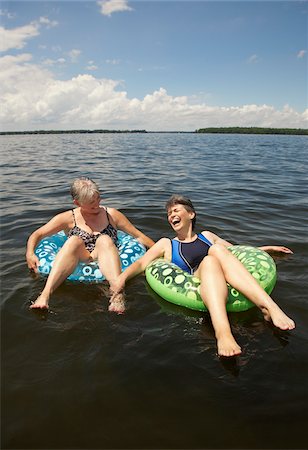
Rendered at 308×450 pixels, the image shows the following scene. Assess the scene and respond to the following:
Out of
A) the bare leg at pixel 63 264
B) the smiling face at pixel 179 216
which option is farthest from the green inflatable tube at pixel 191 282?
the bare leg at pixel 63 264

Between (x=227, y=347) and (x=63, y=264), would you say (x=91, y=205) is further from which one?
(x=227, y=347)

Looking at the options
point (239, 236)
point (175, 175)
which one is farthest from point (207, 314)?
point (175, 175)

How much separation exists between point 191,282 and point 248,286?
669 millimetres

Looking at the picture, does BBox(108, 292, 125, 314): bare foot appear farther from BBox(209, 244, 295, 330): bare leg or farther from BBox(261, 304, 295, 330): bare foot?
BBox(261, 304, 295, 330): bare foot

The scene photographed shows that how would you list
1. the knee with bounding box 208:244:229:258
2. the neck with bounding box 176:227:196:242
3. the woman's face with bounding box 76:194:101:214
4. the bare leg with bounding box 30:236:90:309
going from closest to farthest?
the knee with bounding box 208:244:229:258 → the bare leg with bounding box 30:236:90:309 → the neck with bounding box 176:227:196:242 → the woman's face with bounding box 76:194:101:214

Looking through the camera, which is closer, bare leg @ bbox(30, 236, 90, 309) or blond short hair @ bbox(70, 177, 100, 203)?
bare leg @ bbox(30, 236, 90, 309)

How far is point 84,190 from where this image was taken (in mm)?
4699

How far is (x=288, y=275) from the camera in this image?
517cm

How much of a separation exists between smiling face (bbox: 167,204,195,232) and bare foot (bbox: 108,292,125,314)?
44.3 inches

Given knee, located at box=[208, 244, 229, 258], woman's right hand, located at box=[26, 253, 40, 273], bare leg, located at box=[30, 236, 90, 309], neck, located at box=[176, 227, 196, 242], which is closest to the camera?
Answer: knee, located at box=[208, 244, 229, 258]

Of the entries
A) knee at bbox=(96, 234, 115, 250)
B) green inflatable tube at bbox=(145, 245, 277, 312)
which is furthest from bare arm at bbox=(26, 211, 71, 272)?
green inflatable tube at bbox=(145, 245, 277, 312)

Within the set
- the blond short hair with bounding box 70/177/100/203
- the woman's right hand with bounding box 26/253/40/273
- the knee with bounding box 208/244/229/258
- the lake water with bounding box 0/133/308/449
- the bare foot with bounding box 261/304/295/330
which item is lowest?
the lake water with bounding box 0/133/308/449

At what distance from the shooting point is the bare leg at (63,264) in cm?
436

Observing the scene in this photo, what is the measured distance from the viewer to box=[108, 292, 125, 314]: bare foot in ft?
13.5
